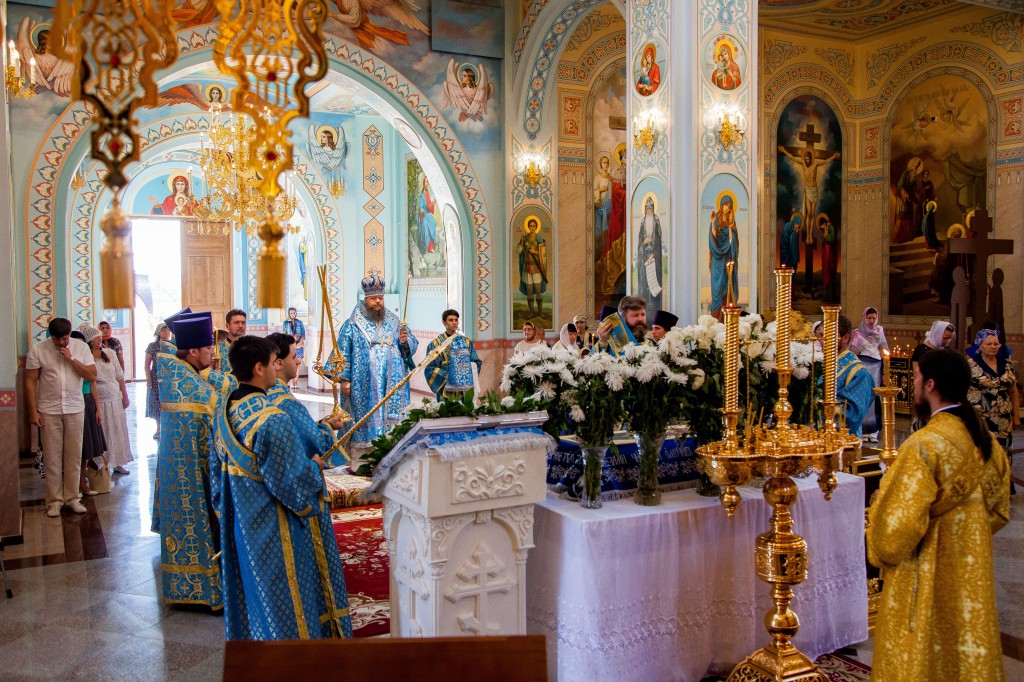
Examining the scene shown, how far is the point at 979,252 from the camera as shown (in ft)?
35.9

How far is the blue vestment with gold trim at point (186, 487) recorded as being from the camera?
5117 mm

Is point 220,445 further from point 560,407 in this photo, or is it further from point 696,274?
point 696,274

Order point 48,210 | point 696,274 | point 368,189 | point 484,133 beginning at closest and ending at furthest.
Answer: point 696,274 < point 48,210 < point 484,133 < point 368,189

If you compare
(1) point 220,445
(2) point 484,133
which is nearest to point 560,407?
(1) point 220,445

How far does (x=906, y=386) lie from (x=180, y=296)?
17.9 metres

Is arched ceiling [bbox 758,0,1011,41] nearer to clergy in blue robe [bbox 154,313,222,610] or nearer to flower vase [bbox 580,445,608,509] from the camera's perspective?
clergy in blue robe [bbox 154,313,222,610]

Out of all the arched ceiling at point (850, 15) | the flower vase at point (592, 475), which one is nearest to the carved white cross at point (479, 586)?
the flower vase at point (592, 475)

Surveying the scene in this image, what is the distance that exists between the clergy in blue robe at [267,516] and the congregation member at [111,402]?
5.12m

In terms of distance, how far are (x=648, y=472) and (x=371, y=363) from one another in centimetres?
494

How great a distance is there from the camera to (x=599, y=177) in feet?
44.7

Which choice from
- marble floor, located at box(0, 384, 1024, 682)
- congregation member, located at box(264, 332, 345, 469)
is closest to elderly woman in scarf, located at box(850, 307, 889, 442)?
marble floor, located at box(0, 384, 1024, 682)

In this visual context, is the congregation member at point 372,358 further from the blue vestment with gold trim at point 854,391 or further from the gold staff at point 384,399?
the blue vestment with gold trim at point 854,391

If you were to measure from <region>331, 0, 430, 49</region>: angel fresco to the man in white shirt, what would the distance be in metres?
5.50

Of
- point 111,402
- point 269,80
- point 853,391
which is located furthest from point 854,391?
point 111,402
